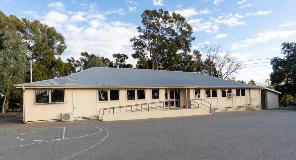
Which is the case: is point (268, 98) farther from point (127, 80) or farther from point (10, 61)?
point (10, 61)

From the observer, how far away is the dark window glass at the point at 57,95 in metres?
23.3

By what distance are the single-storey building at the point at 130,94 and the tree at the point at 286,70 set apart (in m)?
12.6

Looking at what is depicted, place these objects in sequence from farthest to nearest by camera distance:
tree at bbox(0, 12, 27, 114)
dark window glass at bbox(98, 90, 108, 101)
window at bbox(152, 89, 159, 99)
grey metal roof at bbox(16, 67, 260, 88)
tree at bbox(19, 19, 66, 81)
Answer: tree at bbox(19, 19, 66, 81) → tree at bbox(0, 12, 27, 114) → window at bbox(152, 89, 159, 99) → dark window glass at bbox(98, 90, 108, 101) → grey metal roof at bbox(16, 67, 260, 88)

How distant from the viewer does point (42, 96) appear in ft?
75.4

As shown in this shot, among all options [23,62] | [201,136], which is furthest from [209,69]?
[201,136]

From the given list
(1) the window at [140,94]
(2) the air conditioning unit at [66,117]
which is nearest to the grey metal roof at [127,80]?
(1) the window at [140,94]

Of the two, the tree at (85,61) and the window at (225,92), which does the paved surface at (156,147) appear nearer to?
the window at (225,92)

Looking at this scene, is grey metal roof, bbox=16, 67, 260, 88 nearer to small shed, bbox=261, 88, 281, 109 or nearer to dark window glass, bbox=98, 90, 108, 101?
dark window glass, bbox=98, 90, 108, 101

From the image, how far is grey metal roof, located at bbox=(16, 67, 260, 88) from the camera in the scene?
79.4 feet

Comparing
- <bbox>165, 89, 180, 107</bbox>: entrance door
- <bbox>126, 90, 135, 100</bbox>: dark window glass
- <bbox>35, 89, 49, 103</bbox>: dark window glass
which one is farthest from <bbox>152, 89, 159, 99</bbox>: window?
<bbox>35, 89, 49, 103</bbox>: dark window glass

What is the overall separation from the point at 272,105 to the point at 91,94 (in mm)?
24222

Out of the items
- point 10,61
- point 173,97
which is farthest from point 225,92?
point 10,61

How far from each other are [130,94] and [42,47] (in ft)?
68.3

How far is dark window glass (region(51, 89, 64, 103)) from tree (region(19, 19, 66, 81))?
19143 millimetres
